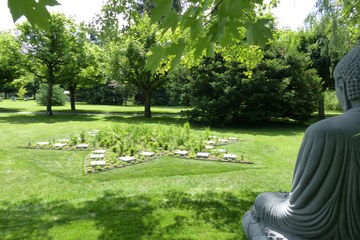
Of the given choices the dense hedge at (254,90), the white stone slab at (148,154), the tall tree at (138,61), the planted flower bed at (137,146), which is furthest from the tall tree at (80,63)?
the white stone slab at (148,154)

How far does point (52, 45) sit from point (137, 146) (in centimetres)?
1476

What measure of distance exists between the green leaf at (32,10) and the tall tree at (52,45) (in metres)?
22.0

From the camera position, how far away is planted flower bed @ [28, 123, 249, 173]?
988 cm

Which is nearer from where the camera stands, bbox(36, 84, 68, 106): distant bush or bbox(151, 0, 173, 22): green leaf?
bbox(151, 0, 173, 22): green leaf

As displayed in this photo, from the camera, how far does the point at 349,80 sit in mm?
2465

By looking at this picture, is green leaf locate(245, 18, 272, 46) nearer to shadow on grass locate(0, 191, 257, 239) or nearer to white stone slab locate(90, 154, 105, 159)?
shadow on grass locate(0, 191, 257, 239)

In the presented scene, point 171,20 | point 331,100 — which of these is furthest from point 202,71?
point 171,20

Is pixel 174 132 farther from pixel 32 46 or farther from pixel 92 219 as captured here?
pixel 32 46

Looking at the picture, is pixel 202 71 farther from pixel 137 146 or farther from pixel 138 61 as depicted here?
pixel 137 146

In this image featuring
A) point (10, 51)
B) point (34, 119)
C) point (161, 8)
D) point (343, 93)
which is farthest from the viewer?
point (10, 51)

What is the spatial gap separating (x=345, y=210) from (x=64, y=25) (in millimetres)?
23623

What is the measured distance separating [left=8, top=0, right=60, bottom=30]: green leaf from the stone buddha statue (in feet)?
6.50

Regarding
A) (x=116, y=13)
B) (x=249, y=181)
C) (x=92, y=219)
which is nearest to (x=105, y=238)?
(x=92, y=219)

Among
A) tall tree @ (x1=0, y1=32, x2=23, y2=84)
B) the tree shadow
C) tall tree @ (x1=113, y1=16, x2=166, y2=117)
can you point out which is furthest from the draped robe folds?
tall tree @ (x1=0, y1=32, x2=23, y2=84)
